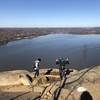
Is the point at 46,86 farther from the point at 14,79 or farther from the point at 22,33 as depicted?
the point at 22,33

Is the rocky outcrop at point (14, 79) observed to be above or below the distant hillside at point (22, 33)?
above

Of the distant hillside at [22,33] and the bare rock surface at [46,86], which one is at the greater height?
the bare rock surface at [46,86]

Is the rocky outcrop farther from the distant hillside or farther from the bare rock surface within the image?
the distant hillside

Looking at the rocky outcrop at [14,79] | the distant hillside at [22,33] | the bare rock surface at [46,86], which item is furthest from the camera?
the distant hillside at [22,33]

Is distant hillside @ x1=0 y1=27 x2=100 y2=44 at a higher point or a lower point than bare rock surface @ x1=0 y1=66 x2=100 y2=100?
lower

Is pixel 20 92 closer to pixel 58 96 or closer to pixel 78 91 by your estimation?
pixel 58 96

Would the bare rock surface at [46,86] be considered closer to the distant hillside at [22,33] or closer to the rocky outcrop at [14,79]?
the rocky outcrop at [14,79]

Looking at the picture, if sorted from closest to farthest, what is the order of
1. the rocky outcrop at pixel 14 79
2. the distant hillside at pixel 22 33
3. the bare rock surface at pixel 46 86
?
1. the bare rock surface at pixel 46 86
2. the rocky outcrop at pixel 14 79
3. the distant hillside at pixel 22 33

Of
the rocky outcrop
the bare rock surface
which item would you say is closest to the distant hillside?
the rocky outcrop

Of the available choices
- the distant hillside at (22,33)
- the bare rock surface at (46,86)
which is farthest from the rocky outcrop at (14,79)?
the distant hillside at (22,33)

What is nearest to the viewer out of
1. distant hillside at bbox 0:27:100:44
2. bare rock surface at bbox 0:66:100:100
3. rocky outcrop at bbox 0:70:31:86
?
bare rock surface at bbox 0:66:100:100

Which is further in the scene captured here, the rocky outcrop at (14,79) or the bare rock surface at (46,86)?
the rocky outcrop at (14,79)
